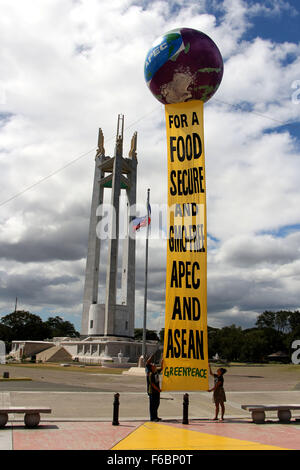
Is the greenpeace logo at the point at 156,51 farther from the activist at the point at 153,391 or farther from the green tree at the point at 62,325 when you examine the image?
the green tree at the point at 62,325

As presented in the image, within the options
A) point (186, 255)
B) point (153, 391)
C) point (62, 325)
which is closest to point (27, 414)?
point (153, 391)

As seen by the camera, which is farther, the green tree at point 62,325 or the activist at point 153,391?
the green tree at point 62,325

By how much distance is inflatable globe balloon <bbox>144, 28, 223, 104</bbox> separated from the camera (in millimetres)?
14102

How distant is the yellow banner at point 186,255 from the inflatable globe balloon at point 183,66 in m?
0.52

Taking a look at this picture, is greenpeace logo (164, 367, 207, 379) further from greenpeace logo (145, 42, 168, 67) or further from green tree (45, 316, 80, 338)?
green tree (45, 316, 80, 338)

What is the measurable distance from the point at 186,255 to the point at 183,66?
21.4 ft

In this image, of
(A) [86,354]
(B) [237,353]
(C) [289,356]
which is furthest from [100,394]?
(C) [289,356]

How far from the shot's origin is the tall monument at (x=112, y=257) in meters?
70.1

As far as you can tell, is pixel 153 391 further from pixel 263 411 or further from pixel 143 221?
pixel 143 221

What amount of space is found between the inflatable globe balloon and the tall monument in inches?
2197

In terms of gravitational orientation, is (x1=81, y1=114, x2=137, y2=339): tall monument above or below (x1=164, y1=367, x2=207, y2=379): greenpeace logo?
above

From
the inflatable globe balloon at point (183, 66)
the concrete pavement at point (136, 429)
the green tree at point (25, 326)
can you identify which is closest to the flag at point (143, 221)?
the concrete pavement at point (136, 429)

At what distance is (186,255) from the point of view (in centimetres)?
1403

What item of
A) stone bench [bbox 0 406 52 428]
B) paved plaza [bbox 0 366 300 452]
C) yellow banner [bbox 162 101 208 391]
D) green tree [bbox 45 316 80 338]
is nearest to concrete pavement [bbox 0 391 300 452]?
paved plaza [bbox 0 366 300 452]
